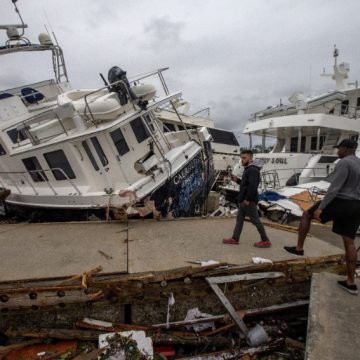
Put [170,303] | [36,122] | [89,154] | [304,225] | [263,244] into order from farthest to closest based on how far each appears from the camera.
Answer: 1. [36,122]
2. [89,154]
3. [263,244]
4. [304,225]
5. [170,303]

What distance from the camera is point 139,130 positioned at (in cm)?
814

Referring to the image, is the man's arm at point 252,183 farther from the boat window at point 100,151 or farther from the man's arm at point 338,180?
the boat window at point 100,151

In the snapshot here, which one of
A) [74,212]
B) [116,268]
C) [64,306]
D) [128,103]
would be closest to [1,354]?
[64,306]

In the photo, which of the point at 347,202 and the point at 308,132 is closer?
the point at 347,202

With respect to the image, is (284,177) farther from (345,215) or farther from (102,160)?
(345,215)

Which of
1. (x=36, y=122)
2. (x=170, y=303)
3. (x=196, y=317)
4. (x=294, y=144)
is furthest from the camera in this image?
(x=294, y=144)

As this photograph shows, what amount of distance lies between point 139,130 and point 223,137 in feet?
57.9

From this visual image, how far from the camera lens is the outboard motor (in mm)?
6961

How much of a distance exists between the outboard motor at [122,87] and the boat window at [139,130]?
0.61 metres

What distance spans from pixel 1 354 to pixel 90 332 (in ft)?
3.15

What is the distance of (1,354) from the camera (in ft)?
10.9

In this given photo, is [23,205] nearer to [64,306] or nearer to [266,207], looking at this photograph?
[64,306]

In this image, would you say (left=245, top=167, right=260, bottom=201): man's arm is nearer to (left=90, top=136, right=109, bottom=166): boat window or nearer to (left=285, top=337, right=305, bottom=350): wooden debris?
(left=285, top=337, right=305, bottom=350): wooden debris

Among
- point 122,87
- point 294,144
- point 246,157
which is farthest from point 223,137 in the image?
point 246,157
